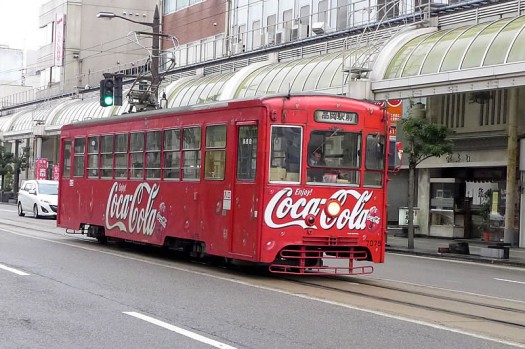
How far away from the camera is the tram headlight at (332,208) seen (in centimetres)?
1412

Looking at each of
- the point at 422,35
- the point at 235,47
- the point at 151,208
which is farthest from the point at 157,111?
the point at 235,47

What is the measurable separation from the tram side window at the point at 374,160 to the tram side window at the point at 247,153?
6.43ft

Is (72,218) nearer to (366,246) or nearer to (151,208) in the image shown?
(151,208)

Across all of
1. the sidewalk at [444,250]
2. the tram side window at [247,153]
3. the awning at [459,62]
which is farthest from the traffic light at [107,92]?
the tram side window at [247,153]

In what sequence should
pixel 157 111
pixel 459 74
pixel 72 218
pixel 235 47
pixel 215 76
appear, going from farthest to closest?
pixel 235 47 < pixel 215 76 < pixel 459 74 < pixel 72 218 < pixel 157 111

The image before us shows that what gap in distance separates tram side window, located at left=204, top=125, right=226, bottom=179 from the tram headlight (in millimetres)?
2077

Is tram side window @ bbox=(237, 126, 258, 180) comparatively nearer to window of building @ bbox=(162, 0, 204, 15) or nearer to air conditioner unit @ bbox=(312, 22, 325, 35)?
air conditioner unit @ bbox=(312, 22, 325, 35)

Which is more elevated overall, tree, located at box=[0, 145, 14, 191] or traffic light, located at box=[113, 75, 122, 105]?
traffic light, located at box=[113, 75, 122, 105]

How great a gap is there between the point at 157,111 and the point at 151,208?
6.62 feet

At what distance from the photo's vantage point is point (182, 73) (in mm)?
50969

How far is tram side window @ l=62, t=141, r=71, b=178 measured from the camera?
72.9 ft

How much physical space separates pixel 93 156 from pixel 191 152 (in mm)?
5325

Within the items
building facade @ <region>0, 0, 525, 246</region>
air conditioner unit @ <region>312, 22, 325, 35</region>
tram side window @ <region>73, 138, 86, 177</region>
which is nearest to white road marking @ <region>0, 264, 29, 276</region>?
building facade @ <region>0, 0, 525, 246</region>

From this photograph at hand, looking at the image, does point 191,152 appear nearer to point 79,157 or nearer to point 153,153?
point 153,153
